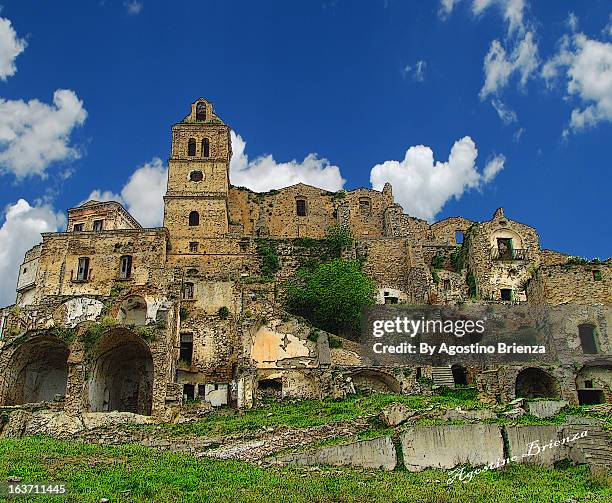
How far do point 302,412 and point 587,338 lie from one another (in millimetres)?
17455

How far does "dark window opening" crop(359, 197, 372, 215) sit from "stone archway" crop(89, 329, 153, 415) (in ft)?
85.5

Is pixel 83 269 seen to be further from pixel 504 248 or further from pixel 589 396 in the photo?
pixel 589 396

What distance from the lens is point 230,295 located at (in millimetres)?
39094

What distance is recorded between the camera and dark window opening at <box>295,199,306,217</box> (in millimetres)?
55188

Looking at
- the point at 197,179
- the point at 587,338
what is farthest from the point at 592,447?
the point at 197,179

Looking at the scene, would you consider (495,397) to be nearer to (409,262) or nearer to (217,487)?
(409,262)

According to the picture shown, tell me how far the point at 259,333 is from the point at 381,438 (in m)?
12.9

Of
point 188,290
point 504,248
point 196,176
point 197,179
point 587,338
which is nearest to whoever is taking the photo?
point 587,338

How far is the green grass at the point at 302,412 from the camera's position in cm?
2738

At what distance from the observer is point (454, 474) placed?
2314 cm

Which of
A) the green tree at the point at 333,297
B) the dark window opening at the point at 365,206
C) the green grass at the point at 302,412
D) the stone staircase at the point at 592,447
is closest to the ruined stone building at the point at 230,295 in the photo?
the dark window opening at the point at 365,206

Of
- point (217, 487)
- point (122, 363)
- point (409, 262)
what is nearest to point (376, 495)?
point (217, 487)

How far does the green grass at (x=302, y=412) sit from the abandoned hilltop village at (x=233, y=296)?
4.30 feet

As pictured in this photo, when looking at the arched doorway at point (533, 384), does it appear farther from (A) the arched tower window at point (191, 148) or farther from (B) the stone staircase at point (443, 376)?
(A) the arched tower window at point (191, 148)
